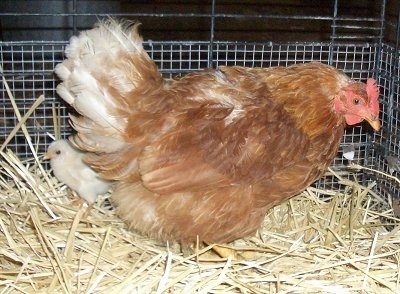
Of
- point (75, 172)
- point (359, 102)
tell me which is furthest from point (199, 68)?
point (359, 102)

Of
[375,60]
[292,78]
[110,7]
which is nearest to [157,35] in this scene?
[110,7]

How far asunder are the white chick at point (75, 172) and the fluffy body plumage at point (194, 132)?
373mm

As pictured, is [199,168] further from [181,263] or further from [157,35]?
[157,35]

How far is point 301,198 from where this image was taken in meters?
3.15

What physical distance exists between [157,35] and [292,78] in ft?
9.97

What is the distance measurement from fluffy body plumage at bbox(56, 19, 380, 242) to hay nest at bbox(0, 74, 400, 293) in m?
0.17

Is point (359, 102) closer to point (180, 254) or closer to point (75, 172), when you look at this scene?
point (180, 254)

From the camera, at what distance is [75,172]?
9.39 feet

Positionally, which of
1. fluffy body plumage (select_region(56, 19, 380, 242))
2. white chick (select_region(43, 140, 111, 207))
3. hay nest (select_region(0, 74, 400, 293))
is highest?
fluffy body plumage (select_region(56, 19, 380, 242))

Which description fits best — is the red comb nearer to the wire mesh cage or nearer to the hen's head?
the hen's head

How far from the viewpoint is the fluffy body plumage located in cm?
228

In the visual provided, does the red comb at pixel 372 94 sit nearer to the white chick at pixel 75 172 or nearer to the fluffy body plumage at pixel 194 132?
the fluffy body plumage at pixel 194 132

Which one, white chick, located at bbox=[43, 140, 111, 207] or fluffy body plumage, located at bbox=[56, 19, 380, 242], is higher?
fluffy body plumage, located at bbox=[56, 19, 380, 242]

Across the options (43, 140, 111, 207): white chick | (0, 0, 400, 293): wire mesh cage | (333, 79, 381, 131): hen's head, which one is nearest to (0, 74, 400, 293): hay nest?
(0, 0, 400, 293): wire mesh cage
